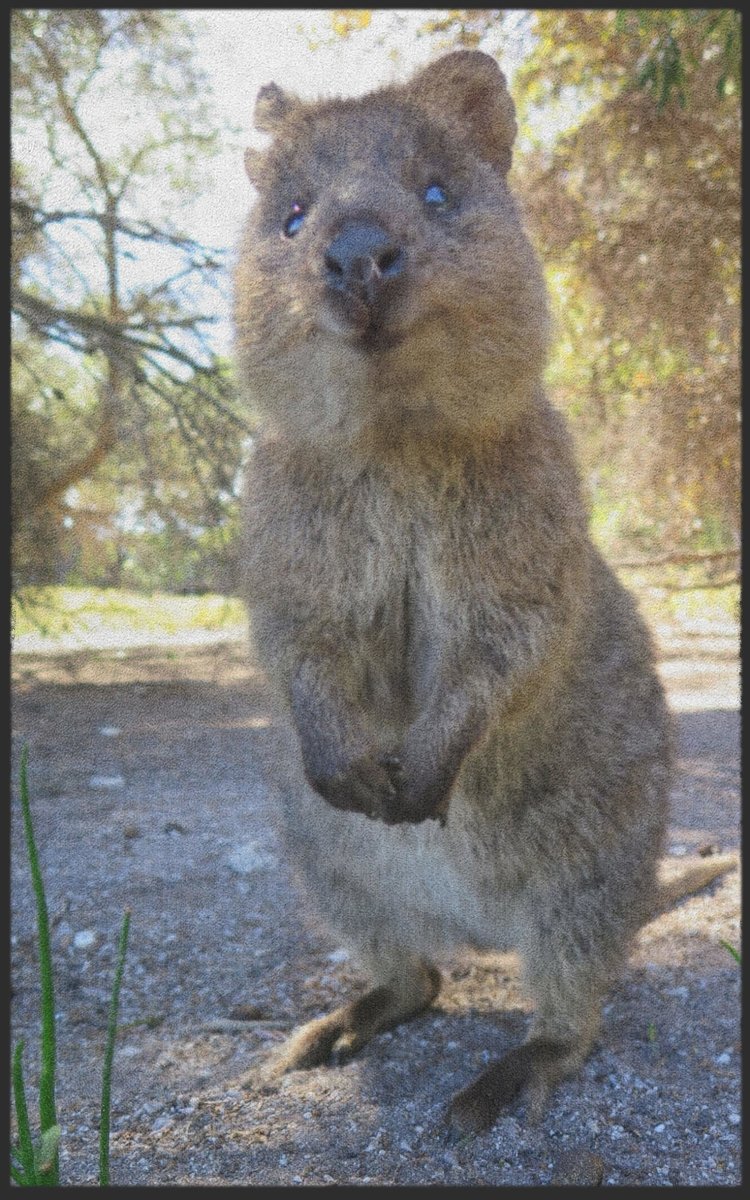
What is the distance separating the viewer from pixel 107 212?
6.32 m

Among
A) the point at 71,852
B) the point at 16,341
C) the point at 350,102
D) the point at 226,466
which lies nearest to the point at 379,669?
the point at 350,102

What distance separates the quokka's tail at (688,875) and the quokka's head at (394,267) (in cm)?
211

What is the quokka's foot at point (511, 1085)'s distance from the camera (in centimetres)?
258

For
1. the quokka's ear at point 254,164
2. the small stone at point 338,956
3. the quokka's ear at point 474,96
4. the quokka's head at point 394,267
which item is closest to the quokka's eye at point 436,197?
the quokka's head at point 394,267

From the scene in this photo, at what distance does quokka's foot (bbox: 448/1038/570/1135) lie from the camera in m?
2.58

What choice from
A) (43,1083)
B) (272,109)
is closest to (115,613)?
(272,109)

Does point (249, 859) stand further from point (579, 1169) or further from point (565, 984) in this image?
point (579, 1169)

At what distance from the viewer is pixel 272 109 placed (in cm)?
279

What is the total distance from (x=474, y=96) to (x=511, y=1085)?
257 centimetres

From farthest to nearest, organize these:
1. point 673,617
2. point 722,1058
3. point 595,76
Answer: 1. point 673,617
2. point 595,76
3. point 722,1058

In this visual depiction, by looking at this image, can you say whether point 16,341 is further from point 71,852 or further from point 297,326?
point 297,326

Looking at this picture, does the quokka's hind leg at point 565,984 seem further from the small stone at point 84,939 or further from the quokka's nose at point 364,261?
the quokka's nose at point 364,261

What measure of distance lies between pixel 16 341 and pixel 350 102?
4.64 meters

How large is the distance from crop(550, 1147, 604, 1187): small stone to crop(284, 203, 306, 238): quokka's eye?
2.27m
